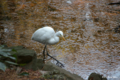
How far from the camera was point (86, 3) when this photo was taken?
44.9 ft

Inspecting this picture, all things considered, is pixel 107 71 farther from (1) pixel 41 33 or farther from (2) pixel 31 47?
(2) pixel 31 47

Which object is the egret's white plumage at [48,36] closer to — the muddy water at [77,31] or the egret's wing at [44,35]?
the egret's wing at [44,35]

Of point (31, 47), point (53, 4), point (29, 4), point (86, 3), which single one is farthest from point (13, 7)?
point (31, 47)

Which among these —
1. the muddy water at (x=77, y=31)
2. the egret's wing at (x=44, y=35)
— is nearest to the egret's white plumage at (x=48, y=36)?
the egret's wing at (x=44, y=35)

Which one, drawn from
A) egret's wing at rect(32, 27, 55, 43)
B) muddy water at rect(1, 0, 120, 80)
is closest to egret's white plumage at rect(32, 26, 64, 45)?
egret's wing at rect(32, 27, 55, 43)

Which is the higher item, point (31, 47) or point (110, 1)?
point (110, 1)

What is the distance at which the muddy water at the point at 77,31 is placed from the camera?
5.26 meters

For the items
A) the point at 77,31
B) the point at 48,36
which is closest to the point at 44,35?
the point at 48,36

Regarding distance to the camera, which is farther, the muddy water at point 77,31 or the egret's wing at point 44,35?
the egret's wing at point 44,35

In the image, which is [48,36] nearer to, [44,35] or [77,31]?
[44,35]

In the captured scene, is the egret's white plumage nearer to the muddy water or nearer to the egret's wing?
the egret's wing

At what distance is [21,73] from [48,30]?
2298 mm

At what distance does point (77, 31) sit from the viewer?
25.5ft

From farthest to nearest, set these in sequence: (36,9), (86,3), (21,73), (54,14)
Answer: (86,3) → (36,9) → (54,14) → (21,73)
